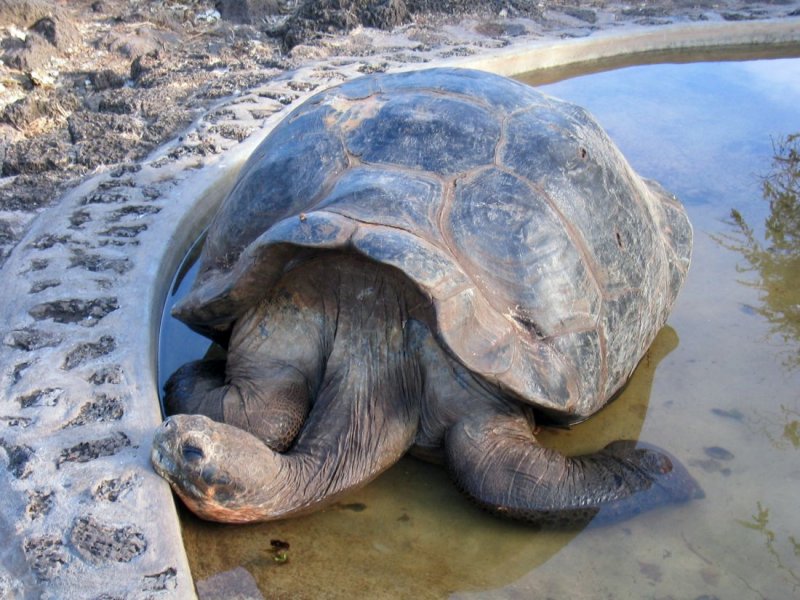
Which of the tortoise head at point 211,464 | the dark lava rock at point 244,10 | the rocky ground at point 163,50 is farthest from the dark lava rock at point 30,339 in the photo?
the dark lava rock at point 244,10

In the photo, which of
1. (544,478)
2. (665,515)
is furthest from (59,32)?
(665,515)

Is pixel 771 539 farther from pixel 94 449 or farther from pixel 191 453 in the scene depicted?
pixel 94 449

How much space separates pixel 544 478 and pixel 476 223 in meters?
0.85

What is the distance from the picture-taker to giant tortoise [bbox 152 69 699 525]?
8.51ft

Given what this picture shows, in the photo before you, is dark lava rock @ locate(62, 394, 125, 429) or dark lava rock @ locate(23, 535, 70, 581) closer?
dark lava rock @ locate(23, 535, 70, 581)

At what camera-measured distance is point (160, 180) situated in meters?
4.43

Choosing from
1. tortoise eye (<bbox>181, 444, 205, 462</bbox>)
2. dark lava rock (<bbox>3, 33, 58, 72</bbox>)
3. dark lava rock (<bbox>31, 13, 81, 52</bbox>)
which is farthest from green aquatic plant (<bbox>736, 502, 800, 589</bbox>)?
dark lava rock (<bbox>31, 13, 81, 52</bbox>)

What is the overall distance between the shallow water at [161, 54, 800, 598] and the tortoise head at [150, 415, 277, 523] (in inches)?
9.9

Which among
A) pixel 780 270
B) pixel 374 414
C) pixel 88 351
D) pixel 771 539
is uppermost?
pixel 88 351

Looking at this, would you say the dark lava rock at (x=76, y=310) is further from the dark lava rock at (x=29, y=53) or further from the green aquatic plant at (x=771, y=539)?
the dark lava rock at (x=29, y=53)

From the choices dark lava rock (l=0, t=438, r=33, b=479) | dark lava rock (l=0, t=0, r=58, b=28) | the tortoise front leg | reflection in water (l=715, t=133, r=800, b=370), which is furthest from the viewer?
dark lava rock (l=0, t=0, r=58, b=28)

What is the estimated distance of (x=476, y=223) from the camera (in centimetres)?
281

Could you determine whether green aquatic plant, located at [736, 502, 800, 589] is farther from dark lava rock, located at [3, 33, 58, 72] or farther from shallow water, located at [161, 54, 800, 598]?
dark lava rock, located at [3, 33, 58, 72]

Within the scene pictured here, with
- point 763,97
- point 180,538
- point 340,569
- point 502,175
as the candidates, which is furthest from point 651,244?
point 763,97
